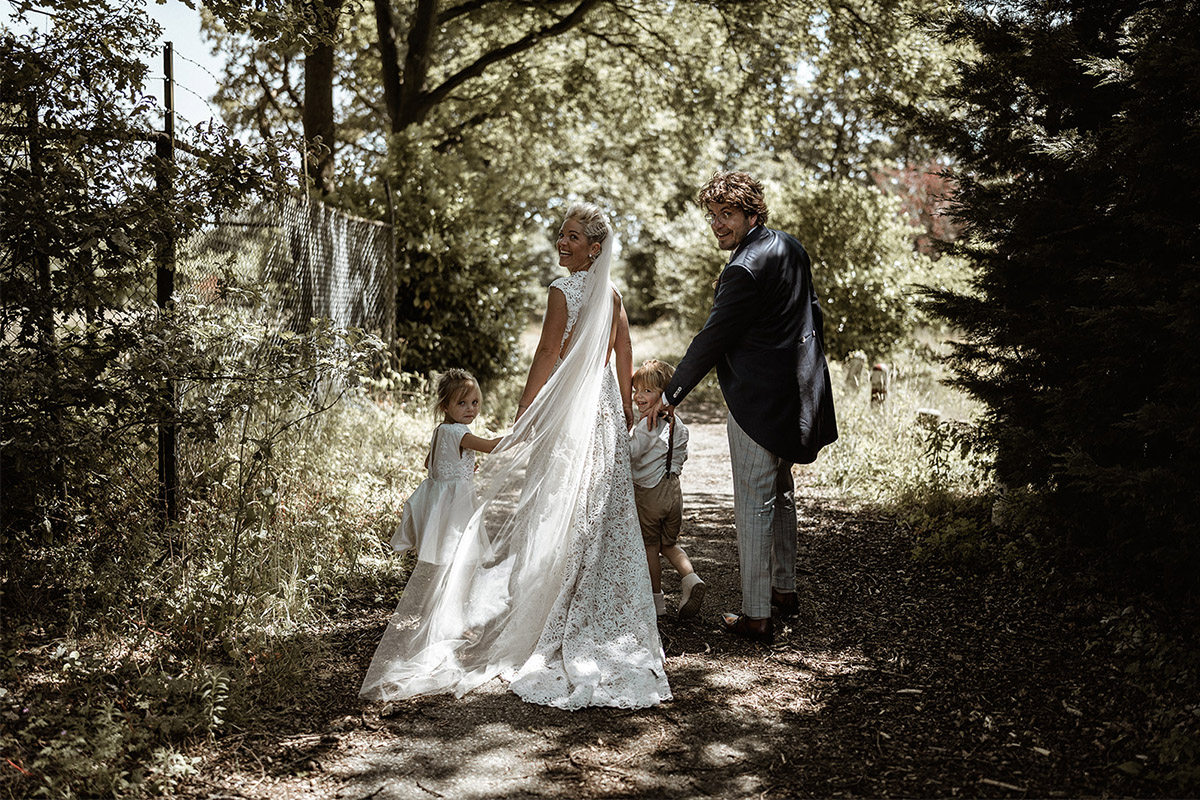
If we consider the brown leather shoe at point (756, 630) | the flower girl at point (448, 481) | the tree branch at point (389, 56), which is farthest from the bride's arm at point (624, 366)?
the tree branch at point (389, 56)

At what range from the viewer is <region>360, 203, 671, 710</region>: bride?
395 centimetres

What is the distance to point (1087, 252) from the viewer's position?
470cm

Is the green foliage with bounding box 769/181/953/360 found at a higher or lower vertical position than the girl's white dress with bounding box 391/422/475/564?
higher

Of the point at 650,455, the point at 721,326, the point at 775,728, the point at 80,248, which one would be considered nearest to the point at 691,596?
the point at 650,455

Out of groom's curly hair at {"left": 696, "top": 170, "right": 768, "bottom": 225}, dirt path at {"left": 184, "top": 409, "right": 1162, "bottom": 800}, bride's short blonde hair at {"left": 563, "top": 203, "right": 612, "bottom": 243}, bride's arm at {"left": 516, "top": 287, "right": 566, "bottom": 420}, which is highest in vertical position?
groom's curly hair at {"left": 696, "top": 170, "right": 768, "bottom": 225}

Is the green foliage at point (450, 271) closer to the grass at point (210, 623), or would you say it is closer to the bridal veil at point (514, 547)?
the grass at point (210, 623)

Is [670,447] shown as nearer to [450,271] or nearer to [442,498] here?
[442,498]

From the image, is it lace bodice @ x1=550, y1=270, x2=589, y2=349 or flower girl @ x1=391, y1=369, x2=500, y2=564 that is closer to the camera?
lace bodice @ x1=550, y1=270, x2=589, y2=349

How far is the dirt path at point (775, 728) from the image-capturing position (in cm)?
312

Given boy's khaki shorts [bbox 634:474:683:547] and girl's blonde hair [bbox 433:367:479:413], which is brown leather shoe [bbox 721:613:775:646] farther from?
girl's blonde hair [bbox 433:367:479:413]

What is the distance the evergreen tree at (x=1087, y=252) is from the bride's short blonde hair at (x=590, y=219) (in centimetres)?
223

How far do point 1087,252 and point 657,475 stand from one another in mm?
2496

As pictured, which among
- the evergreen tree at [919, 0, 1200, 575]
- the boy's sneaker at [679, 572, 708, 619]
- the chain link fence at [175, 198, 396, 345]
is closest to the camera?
the evergreen tree at [919, 0, 1200, 575]

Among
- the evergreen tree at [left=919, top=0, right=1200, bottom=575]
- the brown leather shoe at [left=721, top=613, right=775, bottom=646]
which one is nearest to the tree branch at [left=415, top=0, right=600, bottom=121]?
the evergreen tree at [left=919, top=0, right=1200, bottom=575]
